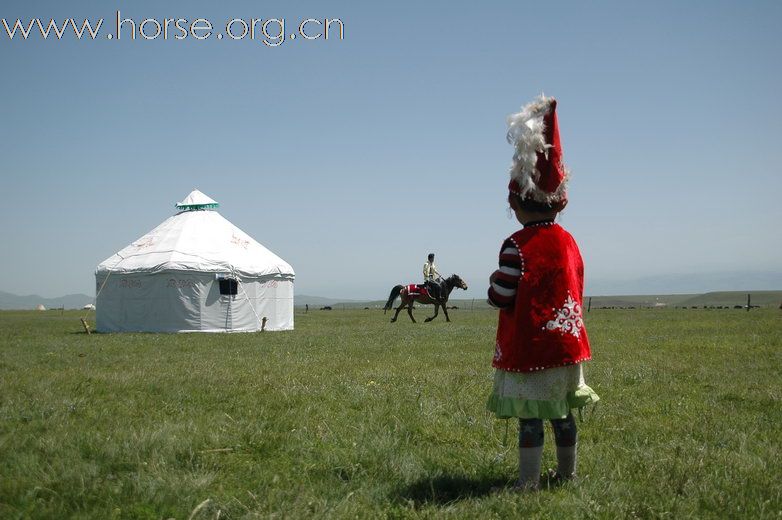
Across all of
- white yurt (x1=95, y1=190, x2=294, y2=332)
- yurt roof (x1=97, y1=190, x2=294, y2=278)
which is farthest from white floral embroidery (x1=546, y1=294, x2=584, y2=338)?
yurt roof (x1=97, y1=190, x2=294, y2=278)

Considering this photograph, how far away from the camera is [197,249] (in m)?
25.2

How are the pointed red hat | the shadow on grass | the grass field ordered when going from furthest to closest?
the pointed red hat, the shadow on grass, the grass field

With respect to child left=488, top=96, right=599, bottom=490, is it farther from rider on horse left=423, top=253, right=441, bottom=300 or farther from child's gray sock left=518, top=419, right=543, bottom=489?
rider on horse left=423, top=253, right=441, bottom=300

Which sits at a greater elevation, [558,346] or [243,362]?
[558,346]

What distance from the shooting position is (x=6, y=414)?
583 centimetres

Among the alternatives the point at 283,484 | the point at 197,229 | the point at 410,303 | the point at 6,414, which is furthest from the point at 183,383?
the point at 410,303

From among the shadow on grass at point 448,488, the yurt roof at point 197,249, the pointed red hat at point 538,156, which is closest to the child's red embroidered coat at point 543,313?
the pointed red hat at point 538,156

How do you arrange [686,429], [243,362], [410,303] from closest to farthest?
[686,429]
[243,362]
[410,303]

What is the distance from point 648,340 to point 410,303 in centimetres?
1446

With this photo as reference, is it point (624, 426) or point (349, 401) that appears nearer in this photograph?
point (624, 426)

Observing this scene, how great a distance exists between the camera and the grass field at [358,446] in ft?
12.2

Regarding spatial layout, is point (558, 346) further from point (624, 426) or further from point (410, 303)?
point (410, 303)

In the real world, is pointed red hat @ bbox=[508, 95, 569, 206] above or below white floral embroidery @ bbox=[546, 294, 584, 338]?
above

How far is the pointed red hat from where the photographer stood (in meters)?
4.20
